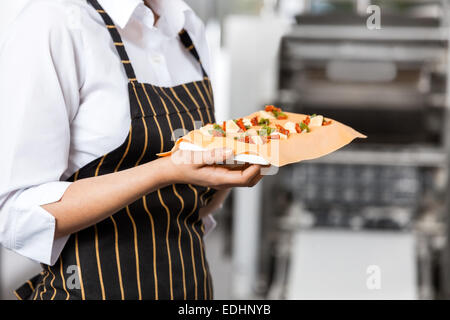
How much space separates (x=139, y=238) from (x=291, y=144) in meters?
0.37

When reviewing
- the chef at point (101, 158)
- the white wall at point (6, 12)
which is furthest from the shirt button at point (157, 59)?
the white wall at point (6, 12)

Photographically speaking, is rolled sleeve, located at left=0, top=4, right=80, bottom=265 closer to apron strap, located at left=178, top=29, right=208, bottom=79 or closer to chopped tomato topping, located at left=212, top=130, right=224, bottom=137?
chopped tomato topping, located at left=212, top=130, right=224, bottom=137

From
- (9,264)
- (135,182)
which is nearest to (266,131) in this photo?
(135,182)

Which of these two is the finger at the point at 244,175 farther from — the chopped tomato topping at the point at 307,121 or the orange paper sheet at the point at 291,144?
the chopped tomato topping at the point at 307,121

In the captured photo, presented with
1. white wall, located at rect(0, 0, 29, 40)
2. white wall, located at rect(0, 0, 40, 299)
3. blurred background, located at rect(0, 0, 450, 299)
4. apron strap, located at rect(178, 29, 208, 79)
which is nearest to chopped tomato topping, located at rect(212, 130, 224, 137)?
apron strap, located at rect(178, 29, 208, 79)

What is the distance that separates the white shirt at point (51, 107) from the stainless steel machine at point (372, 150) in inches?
72.4

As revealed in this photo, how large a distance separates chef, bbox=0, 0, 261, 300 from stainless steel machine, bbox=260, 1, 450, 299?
63.9 inches

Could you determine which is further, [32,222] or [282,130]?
[282,130]

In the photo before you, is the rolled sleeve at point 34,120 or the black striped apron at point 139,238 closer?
the rolled sleeve at point 34,120

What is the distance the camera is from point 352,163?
9.39 ft

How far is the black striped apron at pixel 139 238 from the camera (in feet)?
3.62

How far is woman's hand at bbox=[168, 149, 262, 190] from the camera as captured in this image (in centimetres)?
94

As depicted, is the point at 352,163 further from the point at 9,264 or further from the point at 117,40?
the point at 9,264
